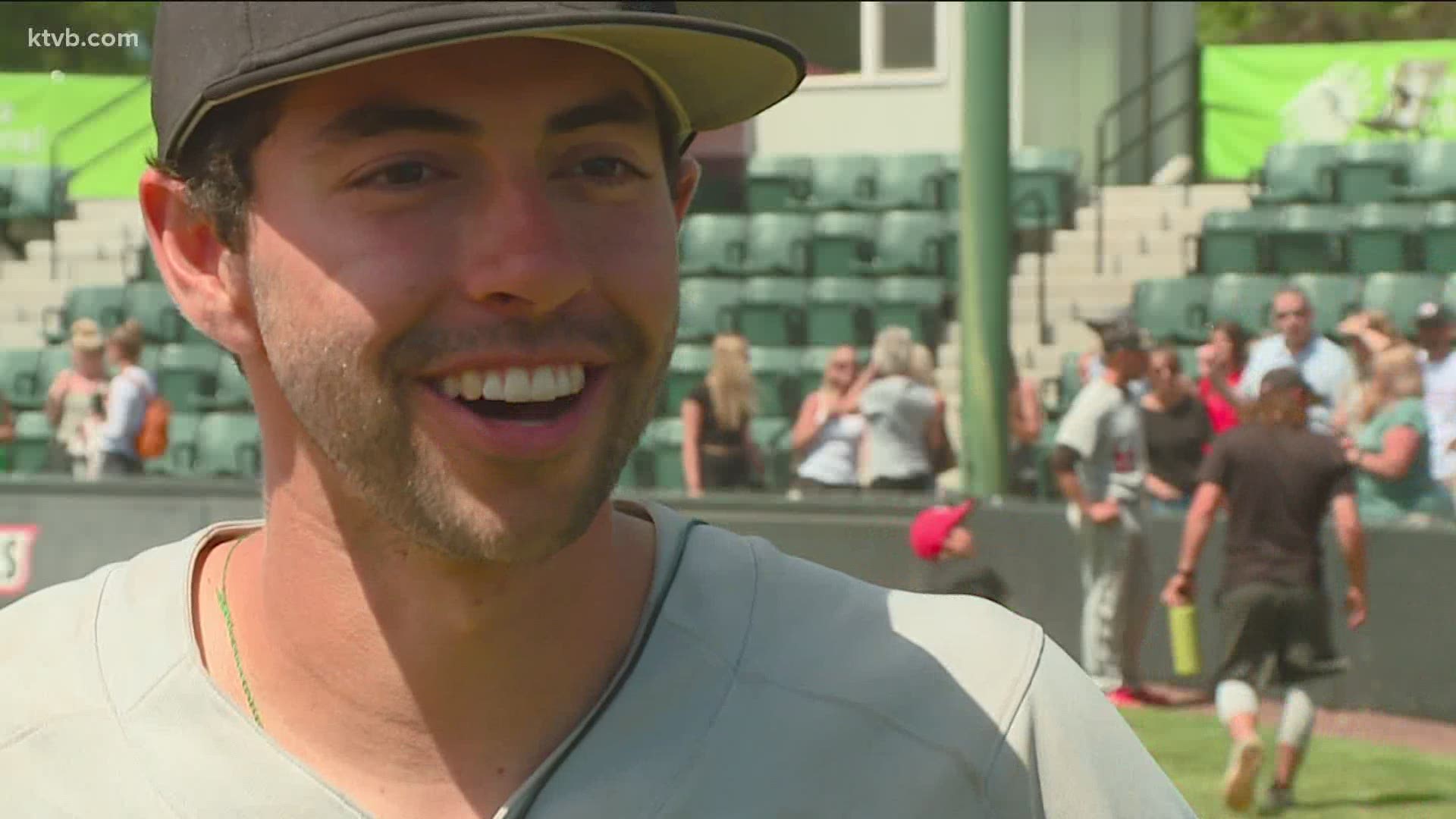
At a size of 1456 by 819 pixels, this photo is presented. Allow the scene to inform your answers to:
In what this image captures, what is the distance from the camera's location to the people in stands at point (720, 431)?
36.5 feet

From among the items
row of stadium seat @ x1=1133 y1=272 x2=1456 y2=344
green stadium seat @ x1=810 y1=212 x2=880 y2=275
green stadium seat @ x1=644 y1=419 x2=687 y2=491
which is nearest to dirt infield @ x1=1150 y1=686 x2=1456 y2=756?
row of stadium seat @ x1=1133 y1=272 x2=1456 y2=344

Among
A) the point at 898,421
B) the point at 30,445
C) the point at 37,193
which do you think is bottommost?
the point at 30,445

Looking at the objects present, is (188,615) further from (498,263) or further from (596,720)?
(498,263)

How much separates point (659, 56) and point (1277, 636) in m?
6.74

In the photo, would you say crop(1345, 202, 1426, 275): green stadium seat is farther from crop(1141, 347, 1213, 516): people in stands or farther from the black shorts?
the black shorts

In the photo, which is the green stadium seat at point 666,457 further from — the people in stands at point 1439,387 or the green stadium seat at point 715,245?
the people in stands at point 1439,387

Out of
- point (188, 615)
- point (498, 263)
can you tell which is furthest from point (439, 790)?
point (498, 263)

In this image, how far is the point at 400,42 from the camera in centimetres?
154

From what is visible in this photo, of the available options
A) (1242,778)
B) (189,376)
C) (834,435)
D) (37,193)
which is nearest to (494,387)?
(1242,778)

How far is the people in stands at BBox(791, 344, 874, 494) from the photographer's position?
36.0 ft

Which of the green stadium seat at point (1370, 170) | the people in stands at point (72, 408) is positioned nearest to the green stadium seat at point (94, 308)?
the people in stands at point (72, 408)

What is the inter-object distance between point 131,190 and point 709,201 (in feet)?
14.4

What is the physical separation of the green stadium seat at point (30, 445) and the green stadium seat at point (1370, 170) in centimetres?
876

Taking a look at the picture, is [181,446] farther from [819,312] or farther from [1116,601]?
[1116,601]
